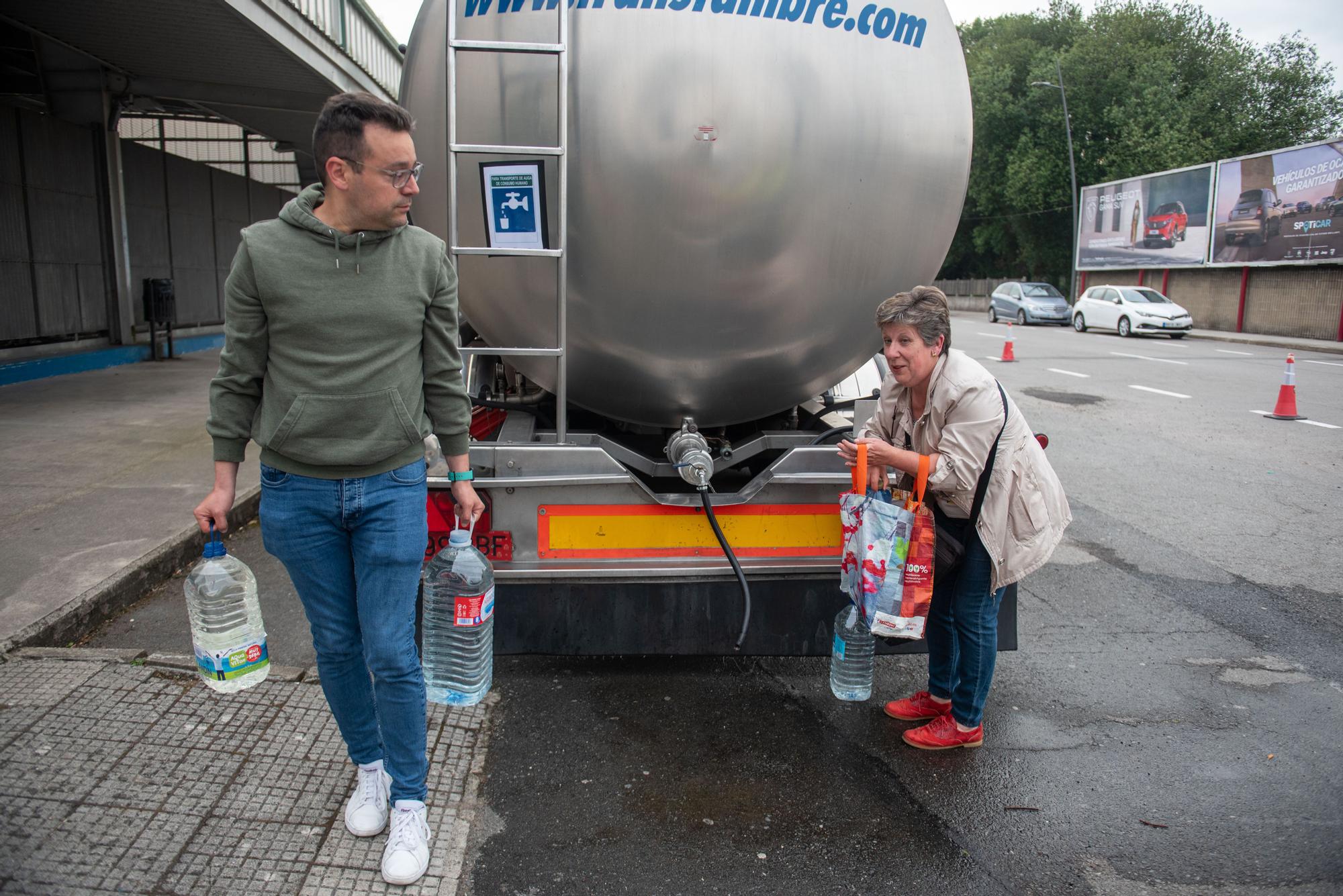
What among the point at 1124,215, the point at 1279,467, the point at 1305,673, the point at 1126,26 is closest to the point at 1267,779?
the point at 1305,673

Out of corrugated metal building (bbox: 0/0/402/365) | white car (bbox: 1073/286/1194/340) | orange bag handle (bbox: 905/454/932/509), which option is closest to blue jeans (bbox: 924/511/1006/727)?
orange bag handle (bbox: 905/454/932/509)

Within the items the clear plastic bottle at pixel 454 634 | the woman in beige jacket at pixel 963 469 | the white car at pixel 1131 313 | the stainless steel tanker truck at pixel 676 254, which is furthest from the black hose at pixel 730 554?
the white car at pixel 1131 313

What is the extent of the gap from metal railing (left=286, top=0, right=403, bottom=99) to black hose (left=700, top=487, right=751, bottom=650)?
6.96 metres

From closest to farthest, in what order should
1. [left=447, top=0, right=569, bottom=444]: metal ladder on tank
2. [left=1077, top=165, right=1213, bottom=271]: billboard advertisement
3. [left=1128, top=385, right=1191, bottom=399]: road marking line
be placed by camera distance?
[left=447, top=0, right=569, bottom=444]: metal ladder on tank → [left=1128, top=385, right=1191, bottom=399]: road marking line → [left=1077, top=165, right=1213, bottom=271]: billboard advertisement

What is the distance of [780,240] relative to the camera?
2875 millimetres

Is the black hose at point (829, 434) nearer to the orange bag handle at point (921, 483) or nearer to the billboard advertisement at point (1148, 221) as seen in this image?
the orange bag handle at point (921, 483)

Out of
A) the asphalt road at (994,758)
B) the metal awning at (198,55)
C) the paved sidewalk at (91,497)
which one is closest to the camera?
the asphalt road at (994,758)

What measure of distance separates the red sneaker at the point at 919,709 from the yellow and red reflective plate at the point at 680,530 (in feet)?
2.00

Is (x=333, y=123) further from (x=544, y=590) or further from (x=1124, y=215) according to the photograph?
(x=1124, y=215)

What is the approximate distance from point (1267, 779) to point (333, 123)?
3.32 meters

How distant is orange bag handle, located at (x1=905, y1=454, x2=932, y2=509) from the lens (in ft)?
9.00

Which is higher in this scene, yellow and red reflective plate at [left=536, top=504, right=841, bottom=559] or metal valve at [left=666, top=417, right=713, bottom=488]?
metal valve at [left=666, top=417, right=713, bottom=488]

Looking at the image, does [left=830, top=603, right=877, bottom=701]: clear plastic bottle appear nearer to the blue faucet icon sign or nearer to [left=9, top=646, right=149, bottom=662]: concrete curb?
the blue faucet icon sign

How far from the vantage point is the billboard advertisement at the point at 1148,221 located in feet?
87.8
